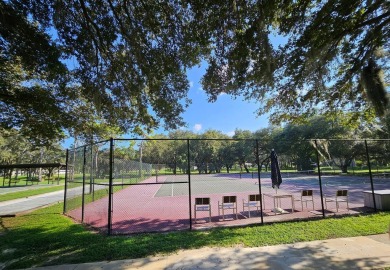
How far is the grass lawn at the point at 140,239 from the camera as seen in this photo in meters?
5.49

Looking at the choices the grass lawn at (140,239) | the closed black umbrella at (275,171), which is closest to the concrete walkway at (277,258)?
the grass lawn at (140,239)

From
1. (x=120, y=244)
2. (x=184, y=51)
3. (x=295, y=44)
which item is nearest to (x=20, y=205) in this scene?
(x=120, y=244)

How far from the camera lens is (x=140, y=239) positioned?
646 cm

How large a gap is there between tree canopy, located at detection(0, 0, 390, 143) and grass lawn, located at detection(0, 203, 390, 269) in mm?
3639

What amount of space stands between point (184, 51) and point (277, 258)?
19.7 feet

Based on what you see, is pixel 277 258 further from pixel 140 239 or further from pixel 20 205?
pixel 20 205

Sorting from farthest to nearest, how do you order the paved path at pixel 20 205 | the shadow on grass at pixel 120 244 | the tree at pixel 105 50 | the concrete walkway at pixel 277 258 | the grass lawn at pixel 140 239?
1. the paved path at pixel 20 205
2. the tree at pixel 105 50
3. the grass lawn at pixel 140 239
4. the shadow on grass at pixel 120 244
5. the concrete walkway at pixel 277 258

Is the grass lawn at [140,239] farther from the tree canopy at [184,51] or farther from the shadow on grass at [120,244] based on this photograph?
the tree canopy at [184,51]

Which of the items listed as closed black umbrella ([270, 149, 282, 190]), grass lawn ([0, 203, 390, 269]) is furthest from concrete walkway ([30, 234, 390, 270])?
closed black umbrella ([270, 149, 282, 190])

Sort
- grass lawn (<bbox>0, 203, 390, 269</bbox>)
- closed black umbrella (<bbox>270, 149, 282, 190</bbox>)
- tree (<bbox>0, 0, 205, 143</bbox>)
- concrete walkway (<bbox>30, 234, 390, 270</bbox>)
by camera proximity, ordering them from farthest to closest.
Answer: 1. closed black umbrella (<bbox>270, 149, 282, 190</bbox>)
2. tree (<bbox>0, 0, 205, 143</bbox>)
3. grass lawn (<bbox>0, 203, 390, 269</bbox>)
4. concrete walkway (<bbox>30, 234, 390, 270</bbox>)

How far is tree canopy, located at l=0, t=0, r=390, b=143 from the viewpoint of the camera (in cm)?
606

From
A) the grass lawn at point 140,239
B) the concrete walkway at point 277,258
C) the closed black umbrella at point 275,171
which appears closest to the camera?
the concrete walkway at point 277,258

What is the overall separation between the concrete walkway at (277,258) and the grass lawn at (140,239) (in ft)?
1.08

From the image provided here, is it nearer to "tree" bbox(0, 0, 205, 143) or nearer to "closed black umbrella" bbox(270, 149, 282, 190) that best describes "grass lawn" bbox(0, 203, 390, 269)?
"closed black umbrella" bbox(270, 149, 282, 190)
